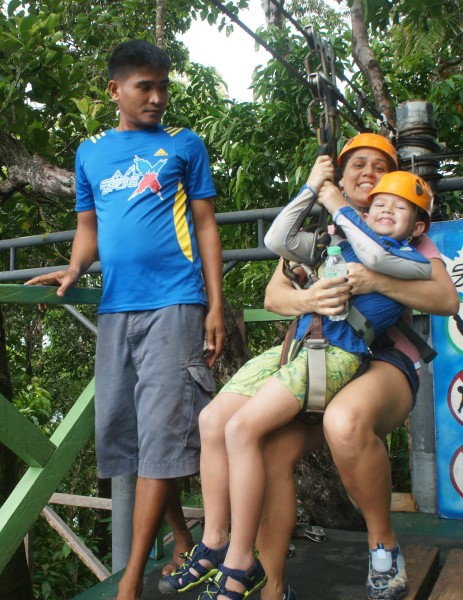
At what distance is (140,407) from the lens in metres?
2.29

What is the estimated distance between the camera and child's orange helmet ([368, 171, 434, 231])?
2.07 metres

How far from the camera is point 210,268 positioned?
8.02 feet

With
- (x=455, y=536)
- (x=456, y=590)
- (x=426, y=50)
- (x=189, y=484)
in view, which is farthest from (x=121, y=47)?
(x=426, y=50)

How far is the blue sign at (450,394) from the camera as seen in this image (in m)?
3.16

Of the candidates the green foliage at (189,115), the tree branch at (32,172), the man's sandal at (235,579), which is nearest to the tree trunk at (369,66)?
the green foliage at (189,115)

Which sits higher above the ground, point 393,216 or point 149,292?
point 393,216

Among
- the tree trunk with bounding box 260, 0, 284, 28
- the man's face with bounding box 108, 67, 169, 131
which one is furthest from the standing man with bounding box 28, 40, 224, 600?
the tree trunk with bounding box 260, 0, 284, 28

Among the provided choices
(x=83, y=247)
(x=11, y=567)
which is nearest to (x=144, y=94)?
(x=83, y=247)

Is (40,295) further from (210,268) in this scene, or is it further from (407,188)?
(407,188)

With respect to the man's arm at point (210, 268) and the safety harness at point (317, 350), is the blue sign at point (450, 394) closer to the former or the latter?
the safety harness at point (317, 350)

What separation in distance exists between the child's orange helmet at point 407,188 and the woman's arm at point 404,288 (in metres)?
0.23

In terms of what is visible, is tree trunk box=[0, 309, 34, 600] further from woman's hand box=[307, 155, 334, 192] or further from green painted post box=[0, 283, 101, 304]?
woman's hand box=[307, 155, 334, 192]

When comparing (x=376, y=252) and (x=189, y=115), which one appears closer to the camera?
(x=376, y=252)

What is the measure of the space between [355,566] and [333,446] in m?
0.90
